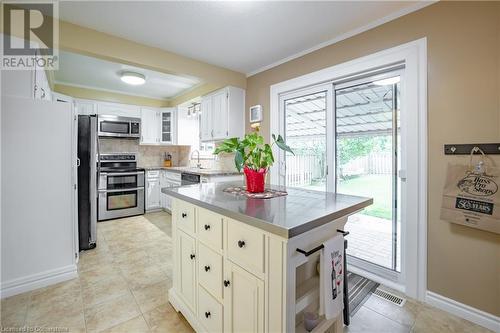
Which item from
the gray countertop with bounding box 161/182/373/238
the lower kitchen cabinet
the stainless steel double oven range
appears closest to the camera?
the gray countertop with bounding box 161/182/373/238

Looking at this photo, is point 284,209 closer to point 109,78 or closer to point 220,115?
point 220,115

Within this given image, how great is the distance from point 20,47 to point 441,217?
12.5 ft

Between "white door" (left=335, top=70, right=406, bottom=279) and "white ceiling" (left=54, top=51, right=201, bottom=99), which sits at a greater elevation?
"white ceiling" (left=54, top=51, right=201, bottom=99)

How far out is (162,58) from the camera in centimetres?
275

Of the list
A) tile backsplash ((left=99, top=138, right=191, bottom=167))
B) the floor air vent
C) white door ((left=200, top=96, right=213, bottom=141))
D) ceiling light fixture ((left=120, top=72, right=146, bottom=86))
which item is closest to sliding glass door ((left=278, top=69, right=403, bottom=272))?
the floor air vent

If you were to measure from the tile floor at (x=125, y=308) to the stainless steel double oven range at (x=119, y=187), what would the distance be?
173 cm

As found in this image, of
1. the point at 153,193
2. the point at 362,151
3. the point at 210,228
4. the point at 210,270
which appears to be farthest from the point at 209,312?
the point at 153,193

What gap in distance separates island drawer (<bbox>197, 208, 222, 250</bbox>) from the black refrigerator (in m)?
2.27

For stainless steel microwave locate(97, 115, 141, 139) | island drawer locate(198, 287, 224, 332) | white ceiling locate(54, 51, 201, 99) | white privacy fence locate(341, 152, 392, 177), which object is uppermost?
white ceiling locate(54, 51, 201, 99)

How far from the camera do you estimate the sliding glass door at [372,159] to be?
7.29 ft

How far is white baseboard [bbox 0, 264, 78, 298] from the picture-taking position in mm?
1962

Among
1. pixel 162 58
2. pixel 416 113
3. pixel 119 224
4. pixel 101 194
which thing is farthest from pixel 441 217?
pixel 101 194

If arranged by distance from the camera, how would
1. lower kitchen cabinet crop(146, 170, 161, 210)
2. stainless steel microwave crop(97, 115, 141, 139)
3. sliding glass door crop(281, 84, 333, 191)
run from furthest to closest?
lower kitchen cabinet crop(146, 170, 161, 210)
stainless steel microwave crop(97, 115, 141, 139)
sliding glass door crop(281, 84, 333, 191)

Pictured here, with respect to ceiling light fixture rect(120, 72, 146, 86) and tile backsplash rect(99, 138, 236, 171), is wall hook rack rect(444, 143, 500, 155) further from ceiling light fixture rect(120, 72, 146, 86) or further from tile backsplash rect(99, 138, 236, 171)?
ceiling light fixture rect(120, 72, 146, 86)
